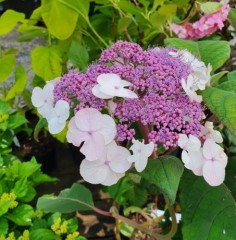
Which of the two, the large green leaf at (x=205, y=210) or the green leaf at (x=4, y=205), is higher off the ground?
the large green leaf at (x=205, y=210)

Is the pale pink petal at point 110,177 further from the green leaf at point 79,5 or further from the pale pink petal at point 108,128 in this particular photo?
the green leaf at point 79,5

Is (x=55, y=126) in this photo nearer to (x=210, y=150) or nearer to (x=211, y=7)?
(x=210, y=150)

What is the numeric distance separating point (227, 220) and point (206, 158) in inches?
6.2

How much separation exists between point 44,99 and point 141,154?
169 millimetres

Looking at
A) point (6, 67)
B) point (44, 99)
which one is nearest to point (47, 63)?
point (6, 67)

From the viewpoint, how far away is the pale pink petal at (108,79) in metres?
0.55

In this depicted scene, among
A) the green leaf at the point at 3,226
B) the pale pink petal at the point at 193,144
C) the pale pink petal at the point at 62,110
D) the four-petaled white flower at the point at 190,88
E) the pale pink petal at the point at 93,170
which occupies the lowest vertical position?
the green leaf at the point at 3,226

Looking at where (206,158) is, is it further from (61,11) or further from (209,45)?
(61,11)

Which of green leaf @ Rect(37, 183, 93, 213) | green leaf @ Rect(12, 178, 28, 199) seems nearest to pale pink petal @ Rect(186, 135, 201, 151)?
green leaf @ Rect(37, 183, 93, 213)

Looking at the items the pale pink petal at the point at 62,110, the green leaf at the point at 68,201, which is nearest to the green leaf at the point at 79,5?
the green leaf at the point at 68,201

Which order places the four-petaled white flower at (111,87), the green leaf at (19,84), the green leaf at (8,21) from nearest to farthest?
1. the four-petaled white flower at (111,87)
2. the green leaf at (8,21)
3. the green leaf at (19,84)

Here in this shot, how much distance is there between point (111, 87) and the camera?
0.54 m

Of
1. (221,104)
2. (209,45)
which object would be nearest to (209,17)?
(209,45)

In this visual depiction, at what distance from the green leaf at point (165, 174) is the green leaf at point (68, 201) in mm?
274
